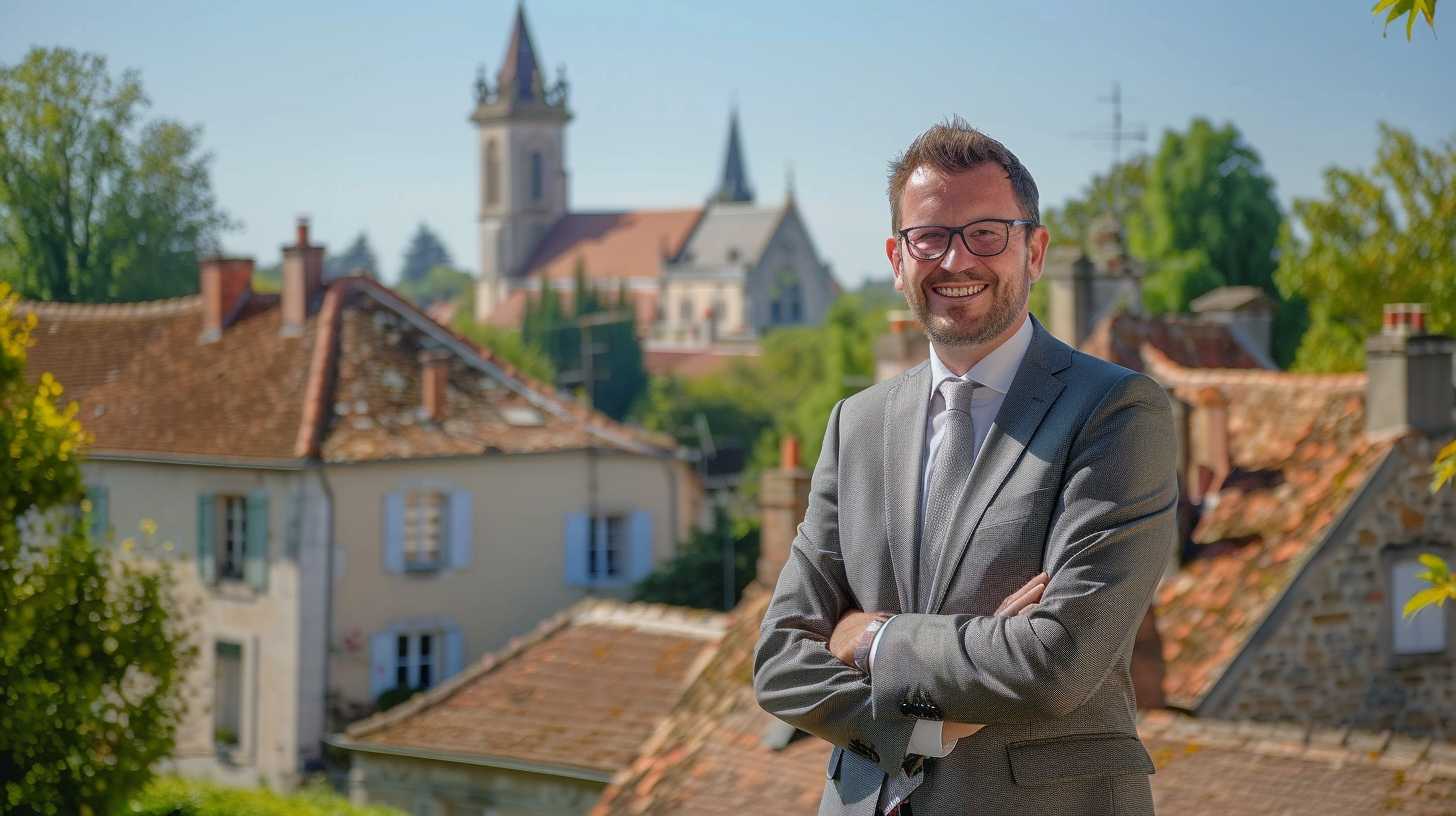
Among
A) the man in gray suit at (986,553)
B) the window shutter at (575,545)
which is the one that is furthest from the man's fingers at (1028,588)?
the window shutter at (575,545)

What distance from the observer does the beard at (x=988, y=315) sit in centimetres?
302

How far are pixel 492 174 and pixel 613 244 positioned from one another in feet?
32.1

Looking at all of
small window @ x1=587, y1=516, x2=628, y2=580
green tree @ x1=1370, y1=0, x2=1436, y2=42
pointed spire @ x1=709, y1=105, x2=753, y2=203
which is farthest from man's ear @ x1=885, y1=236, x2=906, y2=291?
pointed spire @ x1=709, y1=105, x2=753, y2=203

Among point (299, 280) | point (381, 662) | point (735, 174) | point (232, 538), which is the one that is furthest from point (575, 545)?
point (735, 174)

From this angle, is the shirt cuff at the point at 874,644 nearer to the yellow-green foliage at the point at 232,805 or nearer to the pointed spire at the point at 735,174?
the yellow-green foliage at the point at 232,805

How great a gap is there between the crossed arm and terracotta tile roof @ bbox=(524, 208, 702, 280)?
108313 mm

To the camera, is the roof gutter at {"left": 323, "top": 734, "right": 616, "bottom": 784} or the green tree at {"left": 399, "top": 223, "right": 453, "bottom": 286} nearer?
the roof gutter at {"left": 323, "top": 734, "right": 616, "bottom": 784}

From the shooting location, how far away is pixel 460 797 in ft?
50.8

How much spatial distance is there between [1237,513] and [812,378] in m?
56.6

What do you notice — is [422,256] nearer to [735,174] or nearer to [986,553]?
[735,174]

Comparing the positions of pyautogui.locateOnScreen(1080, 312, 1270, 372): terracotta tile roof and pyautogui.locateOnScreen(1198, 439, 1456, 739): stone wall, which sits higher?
pyautogui.locateOnScreen(1080, 312, 1270, 372): terracotta tile roof

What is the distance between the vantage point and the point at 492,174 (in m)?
116

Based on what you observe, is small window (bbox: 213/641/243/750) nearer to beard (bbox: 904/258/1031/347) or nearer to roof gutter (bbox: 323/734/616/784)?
roof gutter (bbox: 323/734/616/784)

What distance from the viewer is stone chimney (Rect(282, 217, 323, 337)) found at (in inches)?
1046
